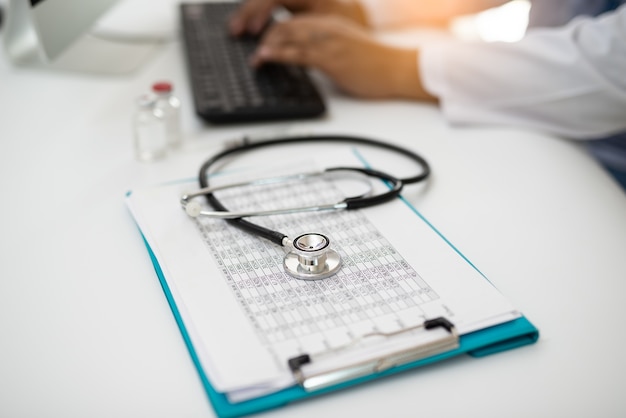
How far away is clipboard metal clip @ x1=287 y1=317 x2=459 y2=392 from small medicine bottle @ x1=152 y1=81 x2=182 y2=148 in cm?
45

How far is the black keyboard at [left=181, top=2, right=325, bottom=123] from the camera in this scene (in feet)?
2.97

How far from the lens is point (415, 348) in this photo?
50cm

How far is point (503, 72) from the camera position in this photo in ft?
3.05

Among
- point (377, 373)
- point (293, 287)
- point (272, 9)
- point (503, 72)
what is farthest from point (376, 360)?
point (272, 9)

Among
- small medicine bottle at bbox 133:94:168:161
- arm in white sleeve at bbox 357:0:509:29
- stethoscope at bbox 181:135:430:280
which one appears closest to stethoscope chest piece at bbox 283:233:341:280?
stethoscope at bbox 181:135:430:280

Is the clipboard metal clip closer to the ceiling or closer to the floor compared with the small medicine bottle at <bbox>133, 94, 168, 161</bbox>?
closer to the ceiling

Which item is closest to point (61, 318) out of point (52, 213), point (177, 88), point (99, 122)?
point (52, 213)

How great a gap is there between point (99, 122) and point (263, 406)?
58 cm

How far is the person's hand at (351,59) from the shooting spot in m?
1.00

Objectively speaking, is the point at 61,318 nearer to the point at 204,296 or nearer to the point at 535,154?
the point at 204,296

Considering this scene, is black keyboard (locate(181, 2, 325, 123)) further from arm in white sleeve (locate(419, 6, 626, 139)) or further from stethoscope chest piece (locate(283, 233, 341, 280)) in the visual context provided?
stethoscope chest piece (locate(283, 233, 341, 280))

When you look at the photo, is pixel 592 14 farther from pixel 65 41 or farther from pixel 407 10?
pixel 65 41

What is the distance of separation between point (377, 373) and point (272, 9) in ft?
2.88

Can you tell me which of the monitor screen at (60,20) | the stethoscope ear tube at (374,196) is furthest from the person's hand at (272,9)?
the stethoscope ear tube at (374,196)
